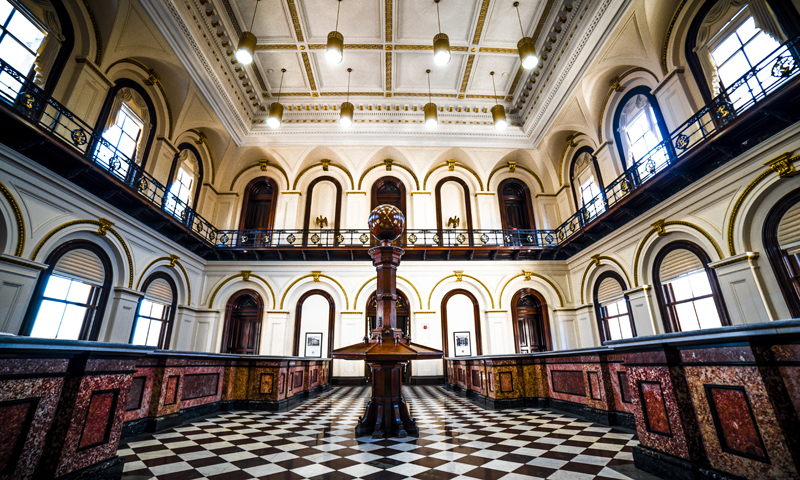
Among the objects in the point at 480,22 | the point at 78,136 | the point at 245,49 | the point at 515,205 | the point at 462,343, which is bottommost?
the point at 462,343

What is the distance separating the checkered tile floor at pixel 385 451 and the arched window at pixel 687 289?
3.94 metres

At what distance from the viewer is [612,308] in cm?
948

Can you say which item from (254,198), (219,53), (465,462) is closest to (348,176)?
(254,198)

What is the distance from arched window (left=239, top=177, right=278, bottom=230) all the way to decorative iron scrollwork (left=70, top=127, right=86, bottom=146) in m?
6.05

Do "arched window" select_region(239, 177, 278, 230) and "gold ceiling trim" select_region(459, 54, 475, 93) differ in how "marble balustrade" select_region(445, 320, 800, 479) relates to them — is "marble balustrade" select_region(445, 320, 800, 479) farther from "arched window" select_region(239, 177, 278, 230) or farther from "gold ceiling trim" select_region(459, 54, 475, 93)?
"arched window" select_region(239, 177, 278, 230)

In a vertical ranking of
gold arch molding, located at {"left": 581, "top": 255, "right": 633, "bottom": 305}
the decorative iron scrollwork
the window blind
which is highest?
the decorative iron scrollwork

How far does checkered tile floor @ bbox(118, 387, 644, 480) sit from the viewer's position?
8.27ft

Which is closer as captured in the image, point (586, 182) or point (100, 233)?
point (100, 233)

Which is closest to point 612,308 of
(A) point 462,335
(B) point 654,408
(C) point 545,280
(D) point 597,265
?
(D) point 597,265

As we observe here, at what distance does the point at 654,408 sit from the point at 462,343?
9.74m

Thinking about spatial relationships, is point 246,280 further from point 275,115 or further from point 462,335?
point 462,335

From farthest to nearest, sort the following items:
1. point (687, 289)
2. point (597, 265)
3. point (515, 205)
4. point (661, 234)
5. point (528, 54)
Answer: point (515, 205) < point (597, 265) < point (528, 54) < point (661, 234) < point (687, 289)

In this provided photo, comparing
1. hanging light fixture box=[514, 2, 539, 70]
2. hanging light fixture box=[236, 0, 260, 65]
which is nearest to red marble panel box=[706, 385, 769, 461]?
hanging light fixture box=[514, 2, 539, 70]

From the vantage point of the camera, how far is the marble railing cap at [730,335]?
1.57 meters
